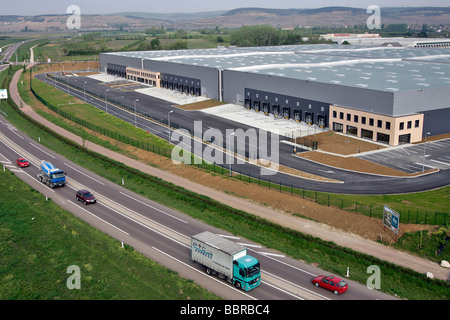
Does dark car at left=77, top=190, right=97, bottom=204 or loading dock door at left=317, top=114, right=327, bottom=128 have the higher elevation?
loading dock door at left=317, top=114, right=327, bottom=128

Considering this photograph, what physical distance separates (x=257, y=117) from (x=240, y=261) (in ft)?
194

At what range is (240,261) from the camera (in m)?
29.4

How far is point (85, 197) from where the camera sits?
4553 cm

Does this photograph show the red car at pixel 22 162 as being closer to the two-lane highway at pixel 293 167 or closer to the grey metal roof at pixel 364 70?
the two-lane highway at pixel 293 167

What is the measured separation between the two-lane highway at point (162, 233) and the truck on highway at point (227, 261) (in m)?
0.58

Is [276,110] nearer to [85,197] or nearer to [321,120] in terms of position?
[321,120]

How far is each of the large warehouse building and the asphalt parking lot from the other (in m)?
2.67

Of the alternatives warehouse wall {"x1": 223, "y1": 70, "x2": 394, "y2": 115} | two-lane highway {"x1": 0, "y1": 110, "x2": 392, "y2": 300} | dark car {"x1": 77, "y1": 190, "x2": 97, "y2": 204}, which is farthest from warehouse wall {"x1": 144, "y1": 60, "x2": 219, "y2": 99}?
dark car {"x1": 77, "y1": 190, "x2": 97, "y2": 204}

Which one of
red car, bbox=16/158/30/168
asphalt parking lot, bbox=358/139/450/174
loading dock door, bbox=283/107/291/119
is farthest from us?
loading dock door, bbox=283/107/291/119

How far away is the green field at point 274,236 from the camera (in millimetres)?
30250

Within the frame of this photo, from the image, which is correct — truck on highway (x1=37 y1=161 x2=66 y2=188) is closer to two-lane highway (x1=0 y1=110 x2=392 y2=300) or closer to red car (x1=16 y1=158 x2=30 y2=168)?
two-lane highway (x1=0 y1=110 x2=392 y2=300)

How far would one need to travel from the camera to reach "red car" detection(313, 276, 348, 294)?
28.7 metres

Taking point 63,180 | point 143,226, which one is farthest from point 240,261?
point 63,180

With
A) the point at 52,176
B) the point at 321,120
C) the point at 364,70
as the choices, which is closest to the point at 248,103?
the point at 321,120
